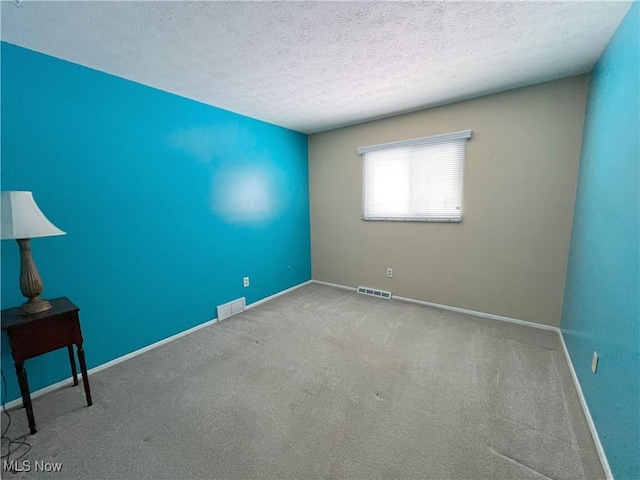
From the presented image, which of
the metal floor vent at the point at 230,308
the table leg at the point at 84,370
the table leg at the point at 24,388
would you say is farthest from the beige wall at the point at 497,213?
the table leg at the point at 24,388

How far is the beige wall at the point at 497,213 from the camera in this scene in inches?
93.4

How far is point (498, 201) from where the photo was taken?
2684 mm

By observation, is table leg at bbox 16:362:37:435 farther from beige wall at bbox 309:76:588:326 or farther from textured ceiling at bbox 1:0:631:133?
beige wall at bbox 309:76:588:326

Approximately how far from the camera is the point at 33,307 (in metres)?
1.56

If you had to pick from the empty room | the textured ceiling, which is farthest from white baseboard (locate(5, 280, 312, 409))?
the textured ceiling

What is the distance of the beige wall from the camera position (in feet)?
7.79

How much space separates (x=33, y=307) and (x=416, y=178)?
350 cm

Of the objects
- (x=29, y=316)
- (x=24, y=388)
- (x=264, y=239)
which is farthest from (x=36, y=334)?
(x=264, y=239)

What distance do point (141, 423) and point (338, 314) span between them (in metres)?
1.99

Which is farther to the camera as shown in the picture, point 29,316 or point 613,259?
point 29,316

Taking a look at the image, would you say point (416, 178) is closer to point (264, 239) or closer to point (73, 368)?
point (264, 239)

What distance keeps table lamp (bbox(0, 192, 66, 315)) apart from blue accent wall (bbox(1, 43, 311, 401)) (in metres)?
0.26

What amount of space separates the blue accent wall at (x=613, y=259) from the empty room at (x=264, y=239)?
0.06ft

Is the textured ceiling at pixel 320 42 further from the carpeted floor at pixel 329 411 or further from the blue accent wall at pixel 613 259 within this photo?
the carpeted floor at pixel 329 411
